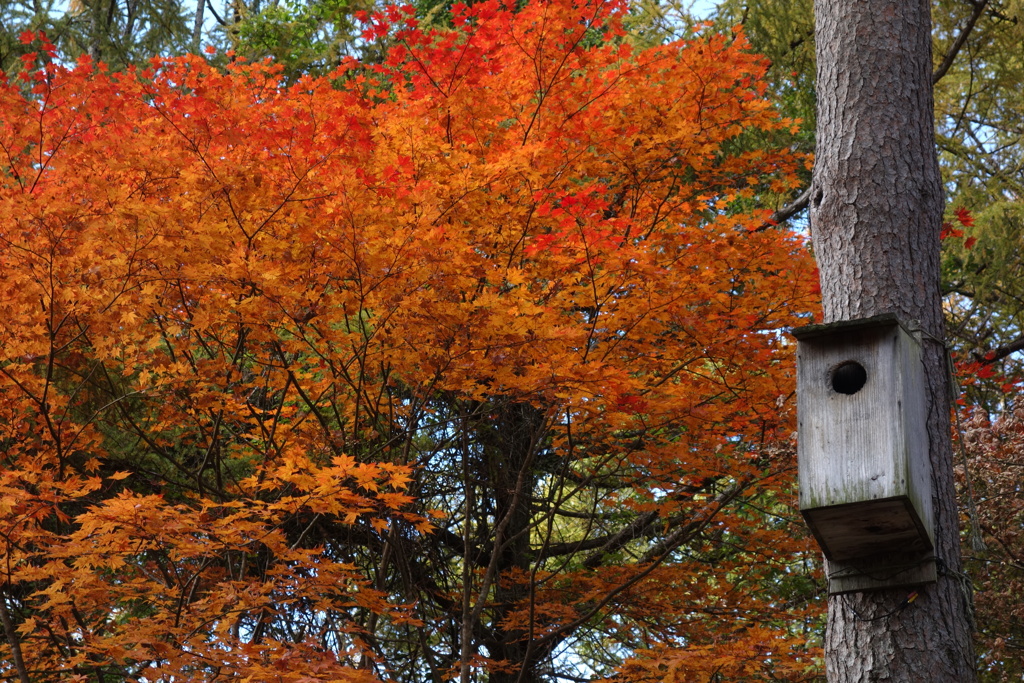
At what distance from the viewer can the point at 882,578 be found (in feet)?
11.7

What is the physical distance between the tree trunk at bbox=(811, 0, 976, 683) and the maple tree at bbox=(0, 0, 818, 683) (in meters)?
1.47

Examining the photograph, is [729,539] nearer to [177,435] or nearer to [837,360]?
[177,435]

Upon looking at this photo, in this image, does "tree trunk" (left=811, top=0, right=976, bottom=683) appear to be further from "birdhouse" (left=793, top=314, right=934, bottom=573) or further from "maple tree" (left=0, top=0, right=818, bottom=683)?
"maple tree" (left=0, top=0, right=818, bottom=683)

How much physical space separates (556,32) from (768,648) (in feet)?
12.8

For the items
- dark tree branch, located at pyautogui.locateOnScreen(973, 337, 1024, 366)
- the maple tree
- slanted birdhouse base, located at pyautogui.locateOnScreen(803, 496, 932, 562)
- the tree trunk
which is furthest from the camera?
dark tree branch, located at pyautogui.locateOnScreen(973, 337, 1024, 366)

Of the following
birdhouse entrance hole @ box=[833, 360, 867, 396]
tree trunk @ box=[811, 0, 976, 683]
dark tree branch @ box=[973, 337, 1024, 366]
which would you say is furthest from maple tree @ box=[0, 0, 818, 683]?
dark tree branch @ box=[973, 337, 1024, 366]

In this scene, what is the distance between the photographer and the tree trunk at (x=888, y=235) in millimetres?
3523

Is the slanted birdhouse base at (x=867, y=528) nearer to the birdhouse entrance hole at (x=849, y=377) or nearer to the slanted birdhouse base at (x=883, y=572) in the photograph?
the slanted birdhouse base at (x=883, y=572)

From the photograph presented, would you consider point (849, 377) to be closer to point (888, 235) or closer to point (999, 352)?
point (888, 235)

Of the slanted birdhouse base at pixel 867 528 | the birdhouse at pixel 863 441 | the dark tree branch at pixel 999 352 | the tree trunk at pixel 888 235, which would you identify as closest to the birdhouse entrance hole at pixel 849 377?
the birdhouse at pixel 863 441

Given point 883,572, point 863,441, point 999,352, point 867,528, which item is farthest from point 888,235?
point 999,352

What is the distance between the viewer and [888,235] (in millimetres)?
4012

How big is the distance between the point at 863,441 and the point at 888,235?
955 millimetres

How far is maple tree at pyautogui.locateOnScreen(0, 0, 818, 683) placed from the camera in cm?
526
